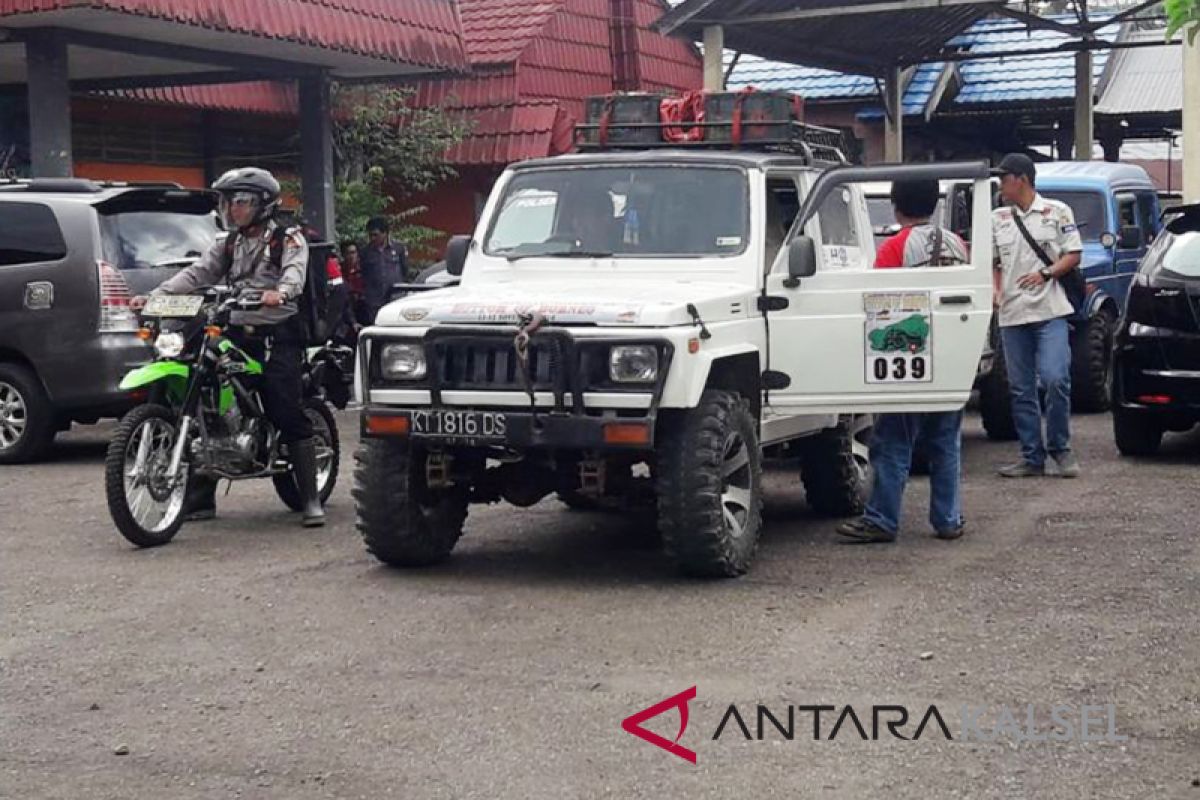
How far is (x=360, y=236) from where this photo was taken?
21.3 metres

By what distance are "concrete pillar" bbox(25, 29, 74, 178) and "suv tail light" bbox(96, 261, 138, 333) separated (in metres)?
3.45

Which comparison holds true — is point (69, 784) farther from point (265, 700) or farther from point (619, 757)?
point (619, 757)

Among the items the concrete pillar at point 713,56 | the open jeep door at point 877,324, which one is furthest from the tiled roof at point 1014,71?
the open jeep door at point 877,324

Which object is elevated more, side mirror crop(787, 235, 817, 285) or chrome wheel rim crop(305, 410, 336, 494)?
side mirror crop(787, 235, 817, 285)

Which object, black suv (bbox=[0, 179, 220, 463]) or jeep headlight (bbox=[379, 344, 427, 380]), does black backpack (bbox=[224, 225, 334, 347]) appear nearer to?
jeep headlight (bbox=[379, 344, 427, 380])

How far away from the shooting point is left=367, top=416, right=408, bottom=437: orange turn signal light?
26.0ft

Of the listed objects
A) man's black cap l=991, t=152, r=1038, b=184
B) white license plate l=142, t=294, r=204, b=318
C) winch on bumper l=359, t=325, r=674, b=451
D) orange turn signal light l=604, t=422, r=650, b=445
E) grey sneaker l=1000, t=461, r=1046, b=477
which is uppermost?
man's black cap l=991, t=152, r=1038, b=184

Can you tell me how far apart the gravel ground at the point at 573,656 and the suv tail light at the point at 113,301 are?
2550mm

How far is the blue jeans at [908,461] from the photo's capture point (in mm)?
8891

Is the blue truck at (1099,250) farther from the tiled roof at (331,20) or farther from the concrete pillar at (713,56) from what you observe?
the tiled roof at (331,20)

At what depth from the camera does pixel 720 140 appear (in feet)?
31.6

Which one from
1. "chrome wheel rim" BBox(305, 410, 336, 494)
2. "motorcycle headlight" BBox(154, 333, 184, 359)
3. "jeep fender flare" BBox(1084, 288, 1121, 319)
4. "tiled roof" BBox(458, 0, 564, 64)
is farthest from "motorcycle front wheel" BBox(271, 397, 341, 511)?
"tiled roof" BBox(458, 0, 564, 64)

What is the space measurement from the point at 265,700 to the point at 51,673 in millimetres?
979

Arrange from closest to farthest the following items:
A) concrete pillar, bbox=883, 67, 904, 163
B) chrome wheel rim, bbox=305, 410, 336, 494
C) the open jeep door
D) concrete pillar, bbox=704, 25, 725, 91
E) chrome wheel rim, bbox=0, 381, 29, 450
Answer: the open jeep door
chrome wheel rim, bbox=305, 410, 336, 494
chrome wheel rim, bbox=0, 381, 29, 450
concrete pillar, bbox=704, 25, 725, 91
concrete pillar, bbox=883, 67, 904, 163
